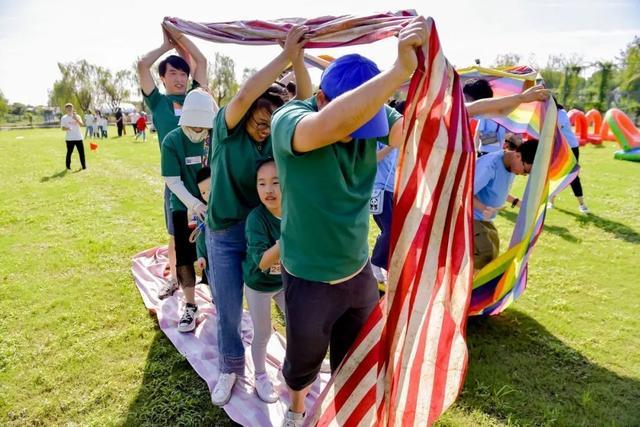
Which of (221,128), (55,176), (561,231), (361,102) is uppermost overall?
(361,102)

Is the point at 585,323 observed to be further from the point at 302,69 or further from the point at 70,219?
the point at 70,219

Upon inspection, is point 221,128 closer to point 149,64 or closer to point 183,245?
point 149,64

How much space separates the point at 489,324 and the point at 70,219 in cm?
692

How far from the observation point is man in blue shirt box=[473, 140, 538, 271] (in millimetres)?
3873

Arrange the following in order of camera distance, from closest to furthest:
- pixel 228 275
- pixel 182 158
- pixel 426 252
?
pixel 426 252, pixel 228 275, pixel 182 158

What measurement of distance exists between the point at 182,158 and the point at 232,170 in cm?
111

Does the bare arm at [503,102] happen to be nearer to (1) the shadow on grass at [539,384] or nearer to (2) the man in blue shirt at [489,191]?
(2) the man in blue shirt at [489,191]

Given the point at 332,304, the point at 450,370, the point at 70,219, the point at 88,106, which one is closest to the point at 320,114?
the point at 332,304

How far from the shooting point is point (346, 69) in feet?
5.73

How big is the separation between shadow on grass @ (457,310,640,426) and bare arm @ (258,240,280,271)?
1664 millimetres

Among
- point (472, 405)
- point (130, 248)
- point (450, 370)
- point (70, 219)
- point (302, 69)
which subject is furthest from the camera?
point (70, 219)

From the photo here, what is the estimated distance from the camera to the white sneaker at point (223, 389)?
2908 mm

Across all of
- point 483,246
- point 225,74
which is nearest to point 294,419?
point 483,246

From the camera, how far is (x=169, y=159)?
3.36 meters
